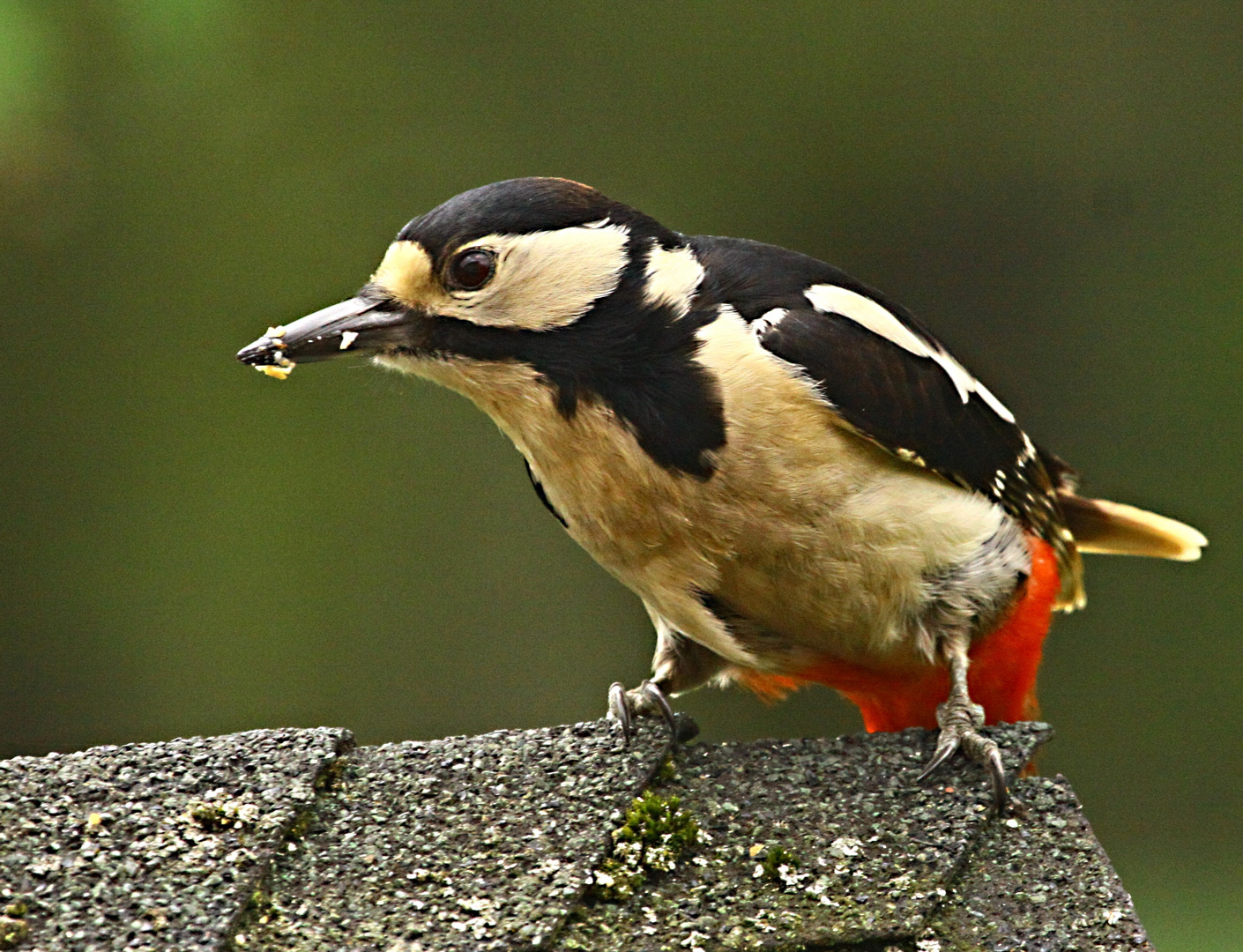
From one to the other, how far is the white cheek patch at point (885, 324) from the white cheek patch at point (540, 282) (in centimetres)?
45

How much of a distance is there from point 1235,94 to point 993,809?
18.2 feet

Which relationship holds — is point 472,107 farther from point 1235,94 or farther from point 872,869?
point 872,869

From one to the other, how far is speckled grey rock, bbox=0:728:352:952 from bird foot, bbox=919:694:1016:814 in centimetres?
100

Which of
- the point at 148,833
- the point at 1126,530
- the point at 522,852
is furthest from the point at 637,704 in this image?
the point at 1126,530

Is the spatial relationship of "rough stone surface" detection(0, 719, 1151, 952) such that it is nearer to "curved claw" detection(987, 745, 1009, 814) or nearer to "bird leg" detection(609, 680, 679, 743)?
"curved claw" detection(987, 745, 1009, 814)

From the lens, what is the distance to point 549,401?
2.65 metres

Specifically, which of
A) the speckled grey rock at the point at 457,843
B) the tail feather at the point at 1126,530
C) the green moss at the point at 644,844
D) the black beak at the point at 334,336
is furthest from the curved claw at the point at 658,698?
the tail feather at the point at 1126,530

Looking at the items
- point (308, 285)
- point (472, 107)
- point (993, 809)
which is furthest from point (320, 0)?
point (993, 809)

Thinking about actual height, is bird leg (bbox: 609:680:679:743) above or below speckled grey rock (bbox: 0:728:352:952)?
below

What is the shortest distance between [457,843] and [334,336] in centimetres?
92

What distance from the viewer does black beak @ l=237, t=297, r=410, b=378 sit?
8.52ft

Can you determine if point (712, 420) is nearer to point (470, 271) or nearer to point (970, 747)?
point (470, 271)

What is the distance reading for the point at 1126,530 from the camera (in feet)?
12.2

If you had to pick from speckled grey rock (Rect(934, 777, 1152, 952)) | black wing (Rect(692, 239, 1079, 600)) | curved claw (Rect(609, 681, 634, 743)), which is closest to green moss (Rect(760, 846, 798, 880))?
speckled grey rock (Rect(934, 777, 1152, 952))
